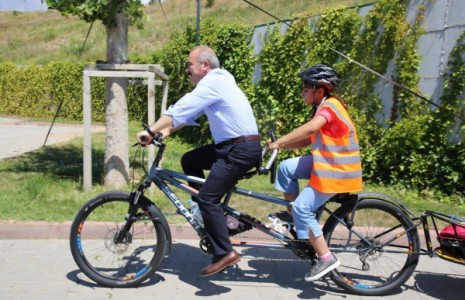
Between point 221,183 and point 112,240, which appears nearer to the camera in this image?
point 221,183

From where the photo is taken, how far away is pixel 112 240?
4.22 metres

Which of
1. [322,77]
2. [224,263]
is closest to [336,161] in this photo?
[322,77]

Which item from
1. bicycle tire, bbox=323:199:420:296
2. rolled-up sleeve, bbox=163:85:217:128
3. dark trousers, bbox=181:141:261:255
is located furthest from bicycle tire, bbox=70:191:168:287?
bicycle tire, bbox=323:199:420:296

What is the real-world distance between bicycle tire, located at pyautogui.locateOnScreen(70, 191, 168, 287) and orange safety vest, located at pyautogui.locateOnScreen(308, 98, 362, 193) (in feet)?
4.30

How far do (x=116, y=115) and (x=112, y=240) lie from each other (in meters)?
2.79

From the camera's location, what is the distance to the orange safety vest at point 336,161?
3902 mm

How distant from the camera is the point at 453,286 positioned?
4.49 m

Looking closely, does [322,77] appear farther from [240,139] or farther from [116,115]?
[116,115]

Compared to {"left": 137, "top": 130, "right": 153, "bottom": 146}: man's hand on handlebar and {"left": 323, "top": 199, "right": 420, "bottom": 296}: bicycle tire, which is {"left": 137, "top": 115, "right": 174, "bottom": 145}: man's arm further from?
{"left": 323, "top": 199, "right": 420, "bottom": 296}: bicycle tire

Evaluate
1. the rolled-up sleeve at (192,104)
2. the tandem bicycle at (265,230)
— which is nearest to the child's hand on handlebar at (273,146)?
the tandem bicycle at (265,230)

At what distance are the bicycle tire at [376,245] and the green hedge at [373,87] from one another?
2.99 meters

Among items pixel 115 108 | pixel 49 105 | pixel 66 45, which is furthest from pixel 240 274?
pixel 66 45

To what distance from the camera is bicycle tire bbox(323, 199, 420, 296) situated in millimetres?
4152

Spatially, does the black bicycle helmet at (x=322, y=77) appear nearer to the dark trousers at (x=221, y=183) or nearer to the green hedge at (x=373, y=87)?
the dark trousers at (x=221, y=183)
